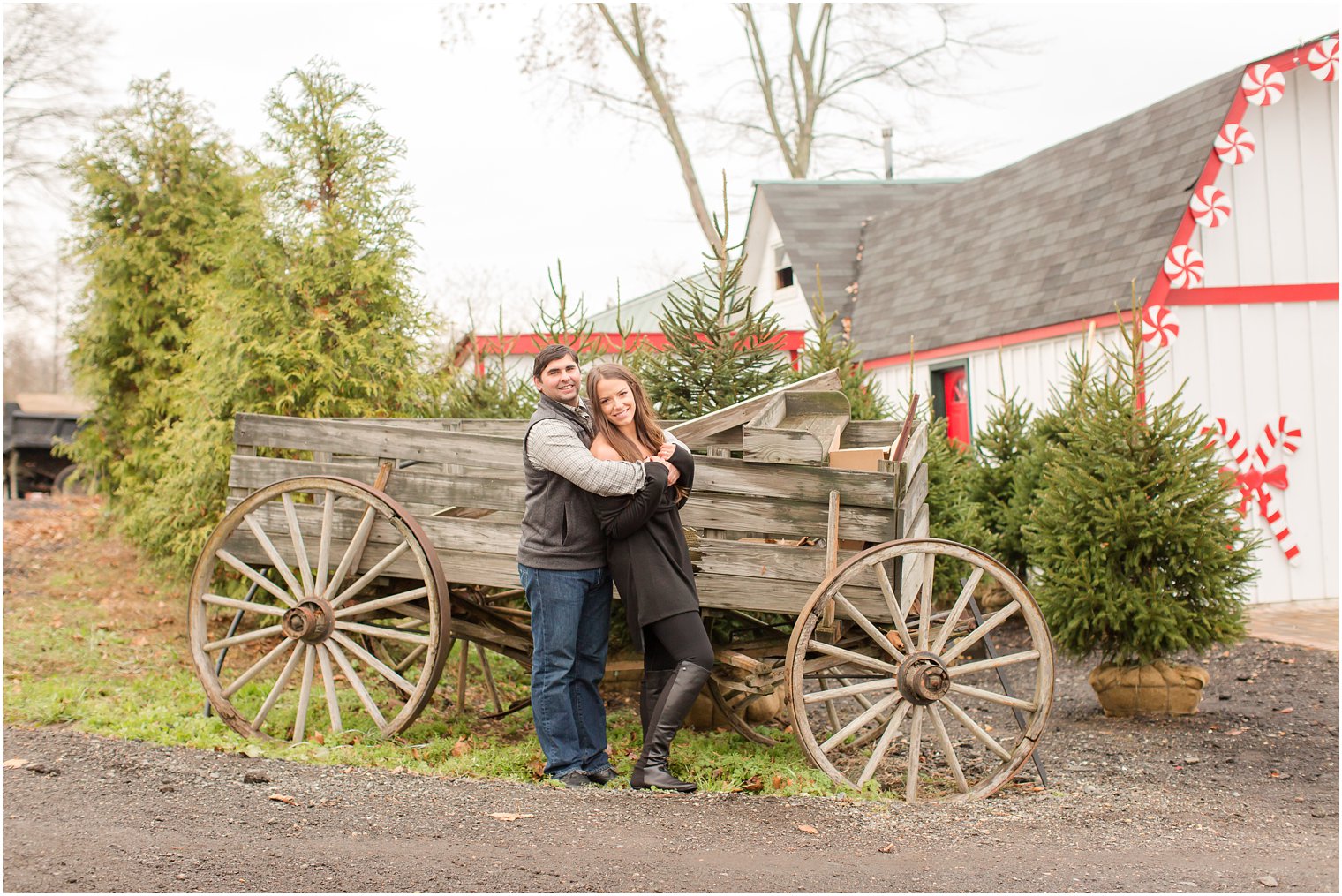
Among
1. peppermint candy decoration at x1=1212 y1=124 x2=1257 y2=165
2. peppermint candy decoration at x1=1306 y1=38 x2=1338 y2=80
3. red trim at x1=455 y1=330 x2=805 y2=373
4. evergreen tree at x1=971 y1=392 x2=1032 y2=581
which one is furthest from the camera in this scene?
peppermint candy decoration at x1=1212 y1=124 x2=1257 y2=165

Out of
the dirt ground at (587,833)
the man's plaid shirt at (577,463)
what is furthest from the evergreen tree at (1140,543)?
→ the man's plaid shirt at (577,463)

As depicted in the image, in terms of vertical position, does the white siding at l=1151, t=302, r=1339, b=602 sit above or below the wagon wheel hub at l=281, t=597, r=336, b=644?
above

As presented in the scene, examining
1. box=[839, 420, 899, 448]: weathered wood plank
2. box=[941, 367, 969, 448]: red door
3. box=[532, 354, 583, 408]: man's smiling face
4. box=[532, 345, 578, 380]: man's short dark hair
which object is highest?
box=[941, 367, 969, 448]: red door

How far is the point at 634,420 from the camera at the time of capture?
4.84 metres

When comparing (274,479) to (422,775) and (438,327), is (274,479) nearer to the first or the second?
(422,775)

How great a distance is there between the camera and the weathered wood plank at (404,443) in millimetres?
5379

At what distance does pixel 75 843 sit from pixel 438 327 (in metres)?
4.84

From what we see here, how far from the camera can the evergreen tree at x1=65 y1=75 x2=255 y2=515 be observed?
10.0m

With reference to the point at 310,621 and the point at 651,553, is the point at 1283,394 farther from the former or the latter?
the point at 310,621

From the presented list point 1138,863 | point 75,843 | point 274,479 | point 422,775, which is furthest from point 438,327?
point 1138,863

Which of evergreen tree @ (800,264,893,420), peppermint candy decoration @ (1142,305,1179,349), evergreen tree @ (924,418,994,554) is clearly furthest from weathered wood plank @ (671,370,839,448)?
peppermint candy decoration @ (1142,305,1179,349)

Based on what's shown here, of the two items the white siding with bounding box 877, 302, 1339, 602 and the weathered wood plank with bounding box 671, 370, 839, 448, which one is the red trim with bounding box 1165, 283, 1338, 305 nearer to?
the white siding with bounding box 877, 302, 1339, 602

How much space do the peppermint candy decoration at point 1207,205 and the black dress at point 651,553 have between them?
7.56 metres

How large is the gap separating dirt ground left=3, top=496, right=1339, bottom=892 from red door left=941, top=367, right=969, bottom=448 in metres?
7.97
